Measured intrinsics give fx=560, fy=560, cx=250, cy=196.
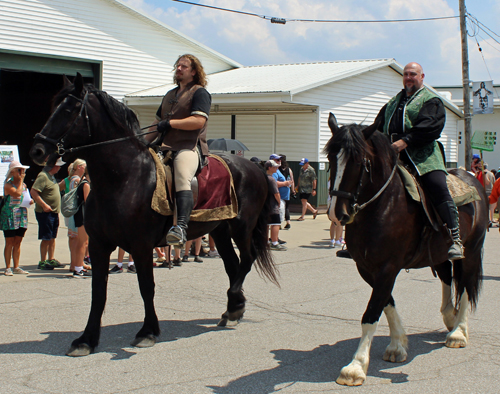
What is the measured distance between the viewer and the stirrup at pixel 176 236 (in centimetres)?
539

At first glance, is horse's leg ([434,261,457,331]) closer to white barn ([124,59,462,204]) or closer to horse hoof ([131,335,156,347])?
horse hoof ([131,335,156,347])

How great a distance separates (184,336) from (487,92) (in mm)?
19422

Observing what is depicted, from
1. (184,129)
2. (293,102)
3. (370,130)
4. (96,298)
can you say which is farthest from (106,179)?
(293,102)

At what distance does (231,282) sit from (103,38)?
15921mm

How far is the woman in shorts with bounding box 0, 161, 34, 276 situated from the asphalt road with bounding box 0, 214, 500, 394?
0.48 m

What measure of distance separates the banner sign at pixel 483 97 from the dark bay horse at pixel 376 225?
Answer: 58.7 feet

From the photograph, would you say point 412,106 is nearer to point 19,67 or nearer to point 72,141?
point 72,141

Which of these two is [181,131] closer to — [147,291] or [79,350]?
[147,291]

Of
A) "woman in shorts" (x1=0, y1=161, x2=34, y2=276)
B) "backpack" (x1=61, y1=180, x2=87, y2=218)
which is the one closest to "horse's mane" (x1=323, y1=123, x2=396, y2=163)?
Result: "backpack" (x1=61, y1=180, x2=87, y2=218)

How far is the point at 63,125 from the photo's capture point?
16.8ft

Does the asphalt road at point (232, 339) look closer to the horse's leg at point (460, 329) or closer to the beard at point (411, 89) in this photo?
the horse's leg at point (460, 329)

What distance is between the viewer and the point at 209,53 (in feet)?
79.3

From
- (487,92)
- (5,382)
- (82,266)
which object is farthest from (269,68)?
(5,382)

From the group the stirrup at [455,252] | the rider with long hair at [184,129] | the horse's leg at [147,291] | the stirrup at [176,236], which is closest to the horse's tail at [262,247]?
the rider with long hair at [184,129]
